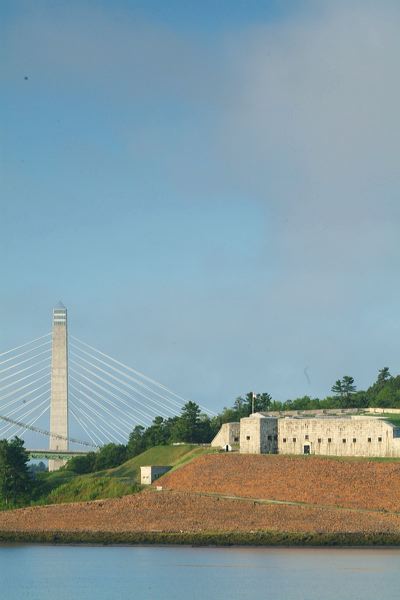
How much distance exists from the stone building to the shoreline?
9.23 metres

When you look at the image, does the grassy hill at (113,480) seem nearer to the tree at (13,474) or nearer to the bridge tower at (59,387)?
the tree at (13,474)

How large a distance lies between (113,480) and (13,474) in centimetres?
966

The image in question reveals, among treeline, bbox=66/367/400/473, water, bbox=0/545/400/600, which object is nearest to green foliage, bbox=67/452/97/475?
treeline, bbox=66/367/400/473

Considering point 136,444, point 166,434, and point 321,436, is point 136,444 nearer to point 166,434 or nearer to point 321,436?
point 166,434

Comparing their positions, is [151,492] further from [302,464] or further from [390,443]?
[390,443]

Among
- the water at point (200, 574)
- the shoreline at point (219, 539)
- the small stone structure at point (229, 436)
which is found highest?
the small stone structure at point (229, 436)

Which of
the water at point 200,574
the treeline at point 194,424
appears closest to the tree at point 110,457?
the treeline at point 194,424

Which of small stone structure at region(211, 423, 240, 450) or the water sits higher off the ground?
small stone structure at region(211, 423, 240, 450)

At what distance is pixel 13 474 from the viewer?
107875 mm

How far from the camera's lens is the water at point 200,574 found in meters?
66.4

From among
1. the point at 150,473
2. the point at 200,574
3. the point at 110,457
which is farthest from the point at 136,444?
the point at 200,574

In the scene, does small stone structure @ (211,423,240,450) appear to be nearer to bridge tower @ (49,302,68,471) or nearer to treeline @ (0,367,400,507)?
treeline @ (0,367,400,507)

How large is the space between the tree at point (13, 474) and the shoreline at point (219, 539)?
478 inches

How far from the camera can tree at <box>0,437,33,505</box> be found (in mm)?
106812
